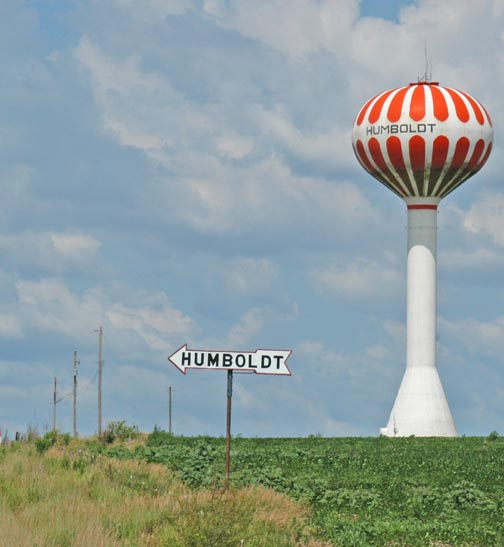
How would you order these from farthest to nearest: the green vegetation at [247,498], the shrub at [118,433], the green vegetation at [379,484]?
the shrub at [118,433] → the green vegetation at [379,484] → the green vegetation at [247,498]

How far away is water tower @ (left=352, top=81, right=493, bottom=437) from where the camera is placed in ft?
164

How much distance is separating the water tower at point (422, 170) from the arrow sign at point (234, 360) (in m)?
27.5

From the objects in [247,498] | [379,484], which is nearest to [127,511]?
[247,498]

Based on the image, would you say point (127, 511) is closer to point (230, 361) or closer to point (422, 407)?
point (230, 361)

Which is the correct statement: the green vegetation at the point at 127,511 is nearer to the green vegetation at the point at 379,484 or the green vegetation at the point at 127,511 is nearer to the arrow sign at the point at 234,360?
the green vegetation at the point at 379,484

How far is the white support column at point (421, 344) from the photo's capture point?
50.8 meters

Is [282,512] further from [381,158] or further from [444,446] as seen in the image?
[381,158]

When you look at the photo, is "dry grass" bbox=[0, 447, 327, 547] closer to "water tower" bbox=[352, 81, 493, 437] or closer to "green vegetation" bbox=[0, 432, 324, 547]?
"green vegetation" bbox=[0, 432, 324, 547]

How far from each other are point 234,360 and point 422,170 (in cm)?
2801

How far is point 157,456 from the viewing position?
3256 cm

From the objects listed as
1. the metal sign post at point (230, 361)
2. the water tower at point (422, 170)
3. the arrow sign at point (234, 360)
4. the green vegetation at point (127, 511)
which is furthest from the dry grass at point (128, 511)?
the water tower at point (422, 170)

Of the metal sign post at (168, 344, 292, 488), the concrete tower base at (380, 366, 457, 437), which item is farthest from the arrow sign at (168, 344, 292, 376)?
the concrete tower base at (380, 366, 457, 437)

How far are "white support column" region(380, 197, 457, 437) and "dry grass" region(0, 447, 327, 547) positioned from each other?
2542 centimetres

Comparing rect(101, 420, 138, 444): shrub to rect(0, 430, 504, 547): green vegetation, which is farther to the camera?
rect(101, 420, 138, 444): shrub
